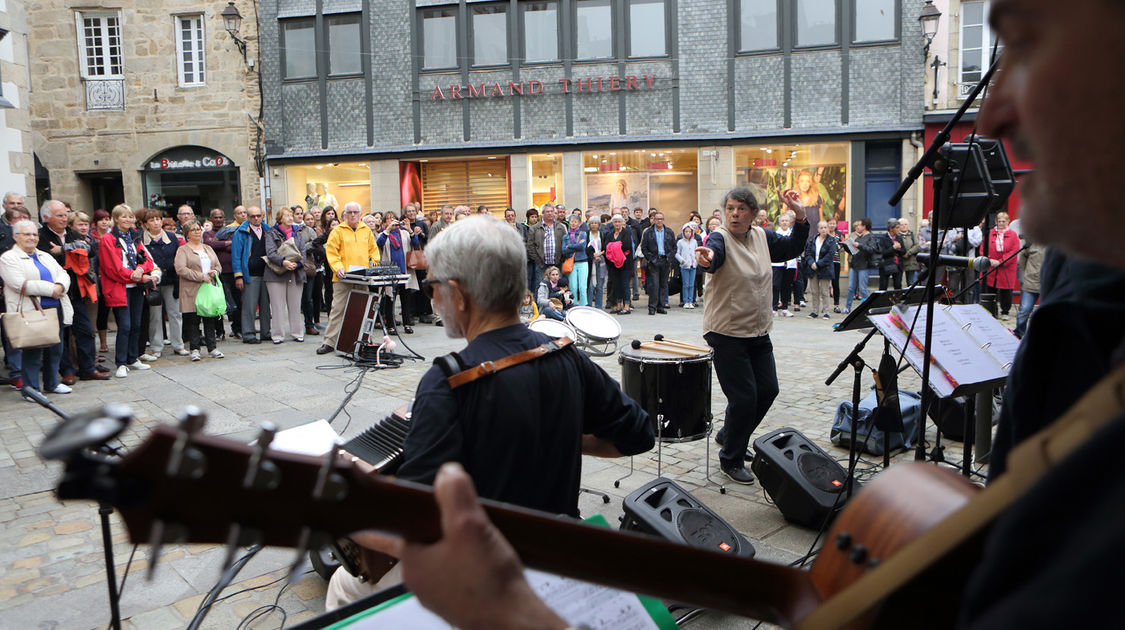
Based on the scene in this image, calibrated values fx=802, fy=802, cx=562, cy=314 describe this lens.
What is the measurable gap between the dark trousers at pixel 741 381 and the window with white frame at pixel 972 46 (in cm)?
1625

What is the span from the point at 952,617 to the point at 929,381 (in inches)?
126

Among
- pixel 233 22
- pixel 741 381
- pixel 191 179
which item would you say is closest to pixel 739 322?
pixel 741 381

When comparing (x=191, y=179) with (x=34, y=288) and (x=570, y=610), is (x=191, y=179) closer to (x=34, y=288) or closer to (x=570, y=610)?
(x=34, y=288)

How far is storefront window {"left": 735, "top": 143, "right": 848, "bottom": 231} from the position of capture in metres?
19.9

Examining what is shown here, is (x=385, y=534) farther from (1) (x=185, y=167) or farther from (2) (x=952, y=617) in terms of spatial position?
(1) (x=185, y=167)

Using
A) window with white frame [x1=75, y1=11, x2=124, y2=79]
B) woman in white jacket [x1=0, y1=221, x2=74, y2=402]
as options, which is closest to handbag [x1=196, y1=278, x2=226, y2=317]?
woman in white jacket [x1=0, y1=221, x2=74, y2=402]

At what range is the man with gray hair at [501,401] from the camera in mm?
2150

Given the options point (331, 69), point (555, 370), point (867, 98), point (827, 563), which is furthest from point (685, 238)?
point (827, 563)

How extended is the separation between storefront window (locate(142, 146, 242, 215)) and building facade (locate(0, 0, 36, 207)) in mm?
7776

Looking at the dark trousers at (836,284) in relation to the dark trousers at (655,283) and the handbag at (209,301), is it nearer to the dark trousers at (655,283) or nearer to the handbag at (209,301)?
the dark trousers at (655,283)

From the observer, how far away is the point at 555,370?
2.34 meters

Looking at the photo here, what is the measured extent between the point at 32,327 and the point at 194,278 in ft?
8.28

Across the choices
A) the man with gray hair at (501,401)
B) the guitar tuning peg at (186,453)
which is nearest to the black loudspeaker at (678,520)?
the man with gray hair at (501,401)

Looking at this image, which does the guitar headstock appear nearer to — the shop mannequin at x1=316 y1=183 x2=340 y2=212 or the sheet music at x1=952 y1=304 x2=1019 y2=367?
the sheet music at x1=952 y1=304 x2=1019 y2=367
